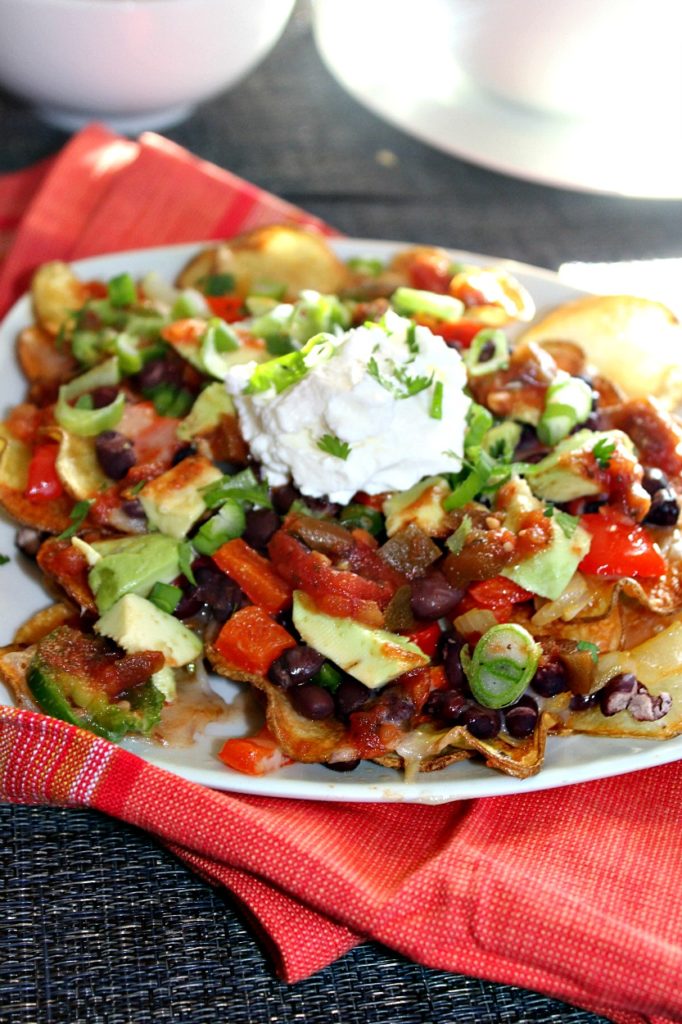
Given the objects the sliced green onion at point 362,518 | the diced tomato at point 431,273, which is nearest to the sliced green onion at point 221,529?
the sliced green onion at point 362,518

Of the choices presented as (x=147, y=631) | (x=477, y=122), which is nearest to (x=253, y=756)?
(x=147, y=631)

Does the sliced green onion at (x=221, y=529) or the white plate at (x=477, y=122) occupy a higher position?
the white plate at (x=477, y=122)

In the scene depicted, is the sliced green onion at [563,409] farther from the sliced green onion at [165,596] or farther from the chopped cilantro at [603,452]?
the sliced green onion at [165,596]

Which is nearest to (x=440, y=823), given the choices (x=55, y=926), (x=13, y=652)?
(x=55, y=926)

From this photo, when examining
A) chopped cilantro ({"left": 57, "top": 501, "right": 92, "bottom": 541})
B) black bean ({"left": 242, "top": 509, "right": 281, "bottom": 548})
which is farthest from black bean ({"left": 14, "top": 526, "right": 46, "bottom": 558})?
black bean ({"left": 242, "top": 509, "right": 281, "bottom": 548})

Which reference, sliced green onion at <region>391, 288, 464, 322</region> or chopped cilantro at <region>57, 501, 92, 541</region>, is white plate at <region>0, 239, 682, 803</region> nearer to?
chopped cilantro at <region>57, 501, 92, 541</region>

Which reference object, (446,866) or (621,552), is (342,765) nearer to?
(446,866)
